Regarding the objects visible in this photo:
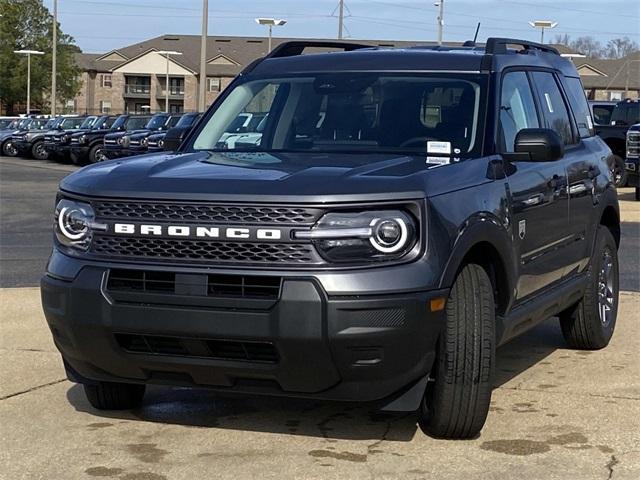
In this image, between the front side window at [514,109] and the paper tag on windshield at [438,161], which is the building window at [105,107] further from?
the paper tag on windshield at [438,161]

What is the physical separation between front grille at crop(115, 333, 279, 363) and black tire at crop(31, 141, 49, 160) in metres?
38.2

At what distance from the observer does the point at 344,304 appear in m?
4.73

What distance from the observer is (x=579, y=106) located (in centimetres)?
785

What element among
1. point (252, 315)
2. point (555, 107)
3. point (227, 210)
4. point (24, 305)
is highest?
point (555, 107)

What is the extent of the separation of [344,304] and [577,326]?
3266 millimetres

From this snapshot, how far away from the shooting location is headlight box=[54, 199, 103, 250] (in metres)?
5.19

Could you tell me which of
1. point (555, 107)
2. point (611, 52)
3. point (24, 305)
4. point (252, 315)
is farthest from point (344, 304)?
point (611, 52)

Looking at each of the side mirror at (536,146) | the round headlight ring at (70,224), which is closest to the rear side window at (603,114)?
the side mirror at (536,146)

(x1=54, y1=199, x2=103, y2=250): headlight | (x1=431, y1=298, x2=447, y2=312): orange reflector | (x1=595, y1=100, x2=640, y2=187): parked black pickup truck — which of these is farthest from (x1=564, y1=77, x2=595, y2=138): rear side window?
(x1=595, y1=100, x2=640, y2=187): parked black pickup truck

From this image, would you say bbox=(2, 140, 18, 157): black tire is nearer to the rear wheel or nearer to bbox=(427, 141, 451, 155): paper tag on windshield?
the rear wheel

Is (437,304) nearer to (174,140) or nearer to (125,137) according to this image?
(174,140)

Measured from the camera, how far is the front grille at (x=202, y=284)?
483 cm

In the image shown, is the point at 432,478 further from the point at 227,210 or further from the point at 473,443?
the point at 227,210

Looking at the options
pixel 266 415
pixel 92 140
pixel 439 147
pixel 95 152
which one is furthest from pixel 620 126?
pixel 266 415
